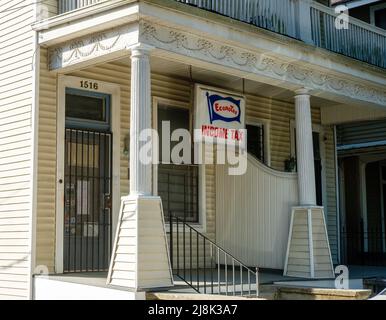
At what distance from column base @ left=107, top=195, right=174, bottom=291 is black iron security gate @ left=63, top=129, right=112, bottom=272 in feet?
6.44

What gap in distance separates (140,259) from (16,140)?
3.39m

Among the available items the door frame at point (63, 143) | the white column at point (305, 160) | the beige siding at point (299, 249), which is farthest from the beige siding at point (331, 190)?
the door frame at point (63, 143)

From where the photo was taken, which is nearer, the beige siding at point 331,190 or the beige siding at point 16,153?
the beige siding at point 16,153

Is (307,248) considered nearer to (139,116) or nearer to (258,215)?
(258,215)

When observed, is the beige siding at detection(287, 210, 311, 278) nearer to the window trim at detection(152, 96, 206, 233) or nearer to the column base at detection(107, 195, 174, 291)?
the window trim at detection(152, 96, 206, 233)

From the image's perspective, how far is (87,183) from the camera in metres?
10.8

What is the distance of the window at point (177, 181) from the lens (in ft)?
39.1

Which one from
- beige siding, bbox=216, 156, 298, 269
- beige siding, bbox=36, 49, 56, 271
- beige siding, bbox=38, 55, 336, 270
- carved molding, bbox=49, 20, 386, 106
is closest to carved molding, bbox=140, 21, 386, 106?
carved molding, bbox=49, 20, 386, 106

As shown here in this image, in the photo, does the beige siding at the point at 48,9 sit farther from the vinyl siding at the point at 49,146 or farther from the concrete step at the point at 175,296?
the concrete step at the point at 175,296

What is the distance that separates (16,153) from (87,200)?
1.43 m

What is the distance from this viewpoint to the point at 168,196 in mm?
12023

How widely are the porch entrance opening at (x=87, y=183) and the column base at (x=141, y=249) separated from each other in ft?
6.52

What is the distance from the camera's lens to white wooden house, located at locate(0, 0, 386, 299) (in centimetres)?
884
